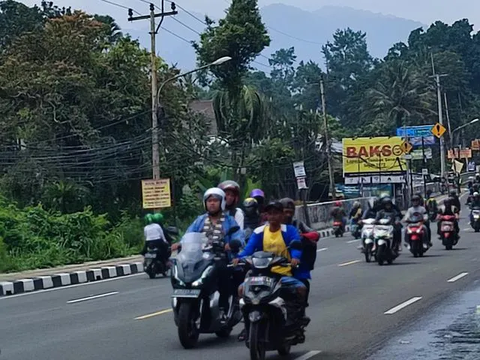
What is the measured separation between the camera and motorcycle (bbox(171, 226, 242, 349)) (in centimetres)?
1005

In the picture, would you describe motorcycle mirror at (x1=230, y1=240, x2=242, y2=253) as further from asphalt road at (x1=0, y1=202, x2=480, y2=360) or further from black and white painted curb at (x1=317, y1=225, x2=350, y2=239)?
black and white painted curb at (x1=317, y1=225, x2=350, y2=239)

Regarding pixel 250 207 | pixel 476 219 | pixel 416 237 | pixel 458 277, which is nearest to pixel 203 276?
pixel 250 207

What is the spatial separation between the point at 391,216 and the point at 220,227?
38.8 ft

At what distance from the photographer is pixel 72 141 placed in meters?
37.1

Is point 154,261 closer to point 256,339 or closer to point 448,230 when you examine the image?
point 448,230

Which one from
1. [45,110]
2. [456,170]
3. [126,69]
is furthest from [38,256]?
[456,170]

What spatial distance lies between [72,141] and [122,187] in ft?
9.73

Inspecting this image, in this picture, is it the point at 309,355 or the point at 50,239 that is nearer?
the point at 309,355

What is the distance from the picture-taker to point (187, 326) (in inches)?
401

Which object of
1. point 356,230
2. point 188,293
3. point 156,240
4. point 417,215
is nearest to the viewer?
point 188,293

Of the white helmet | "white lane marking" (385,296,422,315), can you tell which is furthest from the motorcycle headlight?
"white lane marking" (385,296,422,315)

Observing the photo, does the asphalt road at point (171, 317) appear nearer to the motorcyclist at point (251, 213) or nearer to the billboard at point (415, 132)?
the motorcyclist at point (251, 213)

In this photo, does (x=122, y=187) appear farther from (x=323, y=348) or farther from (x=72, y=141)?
(x=323, y=348)

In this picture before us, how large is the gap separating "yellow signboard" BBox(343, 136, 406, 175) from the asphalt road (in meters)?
43.3
